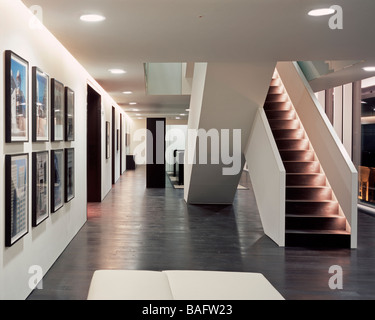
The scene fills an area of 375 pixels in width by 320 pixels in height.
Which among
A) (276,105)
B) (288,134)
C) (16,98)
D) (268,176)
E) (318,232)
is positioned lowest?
(318,232)

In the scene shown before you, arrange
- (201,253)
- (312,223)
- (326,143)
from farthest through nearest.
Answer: (326,143), (312,223), (201,253)

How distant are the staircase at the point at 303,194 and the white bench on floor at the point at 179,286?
340 centimetres

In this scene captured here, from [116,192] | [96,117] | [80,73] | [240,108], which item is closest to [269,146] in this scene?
[240,108]

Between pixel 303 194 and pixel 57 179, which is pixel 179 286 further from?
pixel 303 194

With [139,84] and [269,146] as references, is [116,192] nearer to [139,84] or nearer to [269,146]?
[139,84]

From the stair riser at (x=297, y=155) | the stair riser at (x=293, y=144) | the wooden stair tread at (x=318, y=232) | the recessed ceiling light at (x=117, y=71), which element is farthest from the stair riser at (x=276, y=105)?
the recessed ceiling light at (x=117, y=71)

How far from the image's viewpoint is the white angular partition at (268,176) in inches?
232

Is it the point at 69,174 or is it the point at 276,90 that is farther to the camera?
the point at 276,90

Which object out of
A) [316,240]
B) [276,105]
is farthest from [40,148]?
[276,105]

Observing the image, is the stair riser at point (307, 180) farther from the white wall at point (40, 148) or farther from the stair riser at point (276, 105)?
the white wall at point (40, 148)

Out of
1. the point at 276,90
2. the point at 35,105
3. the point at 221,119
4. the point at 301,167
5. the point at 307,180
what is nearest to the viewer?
the point at 35,105

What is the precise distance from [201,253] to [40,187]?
231cm

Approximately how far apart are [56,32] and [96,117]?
5.47 meters

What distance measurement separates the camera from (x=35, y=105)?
3.84 metres
